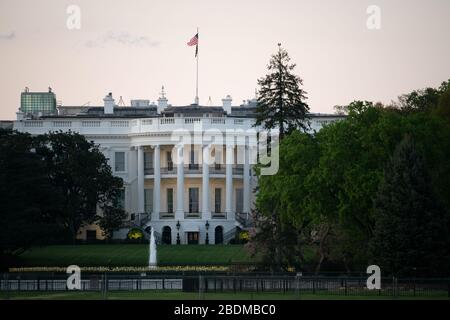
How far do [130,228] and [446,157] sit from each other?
47823 mm

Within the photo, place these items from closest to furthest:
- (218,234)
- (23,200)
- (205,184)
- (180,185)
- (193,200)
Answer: (23,200) < (218,234) < (205,184) < (180,185) < (193,200)

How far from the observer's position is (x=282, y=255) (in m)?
93.2

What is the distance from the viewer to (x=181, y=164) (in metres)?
138

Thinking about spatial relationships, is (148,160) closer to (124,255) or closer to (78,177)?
(78,177)

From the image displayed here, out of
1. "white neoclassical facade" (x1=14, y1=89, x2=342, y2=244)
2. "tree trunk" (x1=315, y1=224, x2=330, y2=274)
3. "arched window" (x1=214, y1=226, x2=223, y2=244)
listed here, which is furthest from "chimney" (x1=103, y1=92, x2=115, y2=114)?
"tree trunk" (x1=315, y1=224, x2=330, y2=274)

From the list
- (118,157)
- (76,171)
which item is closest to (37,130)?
(118,157)

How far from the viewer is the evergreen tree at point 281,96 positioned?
331 ft

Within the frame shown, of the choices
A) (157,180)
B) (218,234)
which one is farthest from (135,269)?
(157,180)

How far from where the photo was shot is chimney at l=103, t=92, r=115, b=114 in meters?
149

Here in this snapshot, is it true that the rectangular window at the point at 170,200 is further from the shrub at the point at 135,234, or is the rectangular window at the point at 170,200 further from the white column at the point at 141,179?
the shrub at the point at 135,234

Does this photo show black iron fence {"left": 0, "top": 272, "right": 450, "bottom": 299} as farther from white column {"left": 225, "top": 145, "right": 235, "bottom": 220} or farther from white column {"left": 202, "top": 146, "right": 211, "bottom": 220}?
white column {"left": 202, "top": 146, "right": 211, "bottom": 220}

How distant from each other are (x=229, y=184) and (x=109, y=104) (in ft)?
56.0

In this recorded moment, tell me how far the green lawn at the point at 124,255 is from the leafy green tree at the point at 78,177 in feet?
11.8

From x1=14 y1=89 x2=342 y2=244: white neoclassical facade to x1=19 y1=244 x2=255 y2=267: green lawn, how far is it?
14144 mm
